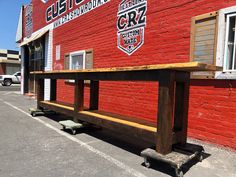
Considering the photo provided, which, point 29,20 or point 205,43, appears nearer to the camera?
point 205,43

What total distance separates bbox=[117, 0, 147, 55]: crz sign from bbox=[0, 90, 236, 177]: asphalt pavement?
2808 mm

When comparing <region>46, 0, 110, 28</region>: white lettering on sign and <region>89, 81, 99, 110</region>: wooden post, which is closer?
<region>89, 81, 99, 110</region>: wooden post

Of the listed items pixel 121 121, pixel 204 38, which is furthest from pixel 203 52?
pixel 121 121

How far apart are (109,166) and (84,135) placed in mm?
2238

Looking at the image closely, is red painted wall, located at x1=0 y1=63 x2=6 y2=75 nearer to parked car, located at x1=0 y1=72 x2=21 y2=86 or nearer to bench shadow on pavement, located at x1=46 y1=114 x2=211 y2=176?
parked car, located at x1=0 y1=72 x2=21 y2=86

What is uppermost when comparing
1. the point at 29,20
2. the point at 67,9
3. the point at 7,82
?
the point at 29,20

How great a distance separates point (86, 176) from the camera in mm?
3881

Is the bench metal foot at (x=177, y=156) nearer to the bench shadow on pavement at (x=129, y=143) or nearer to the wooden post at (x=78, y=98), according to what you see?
the bench shadow on pavement at (x=129, y=143)

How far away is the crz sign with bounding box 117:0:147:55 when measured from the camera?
756 cm

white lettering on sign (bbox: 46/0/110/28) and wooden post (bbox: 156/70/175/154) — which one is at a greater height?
white lettering on sign (bbox: 46/0/110/28)

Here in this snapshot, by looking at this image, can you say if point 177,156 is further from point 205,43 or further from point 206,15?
point 206,15

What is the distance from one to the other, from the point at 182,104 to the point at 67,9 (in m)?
9.52

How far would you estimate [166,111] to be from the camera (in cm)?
424

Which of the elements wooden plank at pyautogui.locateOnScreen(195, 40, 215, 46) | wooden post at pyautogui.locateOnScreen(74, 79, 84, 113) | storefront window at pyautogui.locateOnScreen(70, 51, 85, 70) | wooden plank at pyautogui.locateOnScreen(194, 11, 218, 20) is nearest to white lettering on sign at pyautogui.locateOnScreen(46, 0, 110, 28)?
storefront window at pyautogui.locateOnScreen(70, 51, 85, 70)
